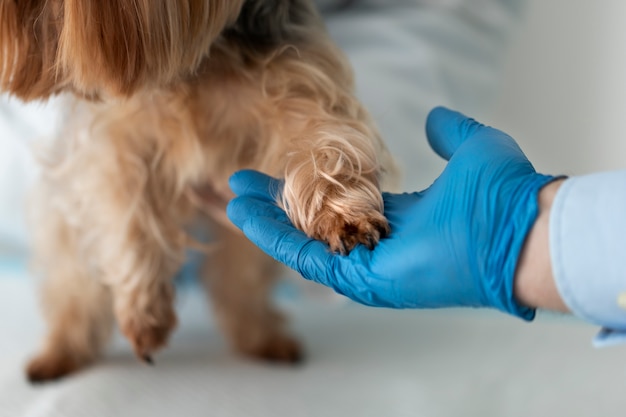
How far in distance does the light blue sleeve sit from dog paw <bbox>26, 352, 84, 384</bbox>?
3.22 ft

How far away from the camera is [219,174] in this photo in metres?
1.05

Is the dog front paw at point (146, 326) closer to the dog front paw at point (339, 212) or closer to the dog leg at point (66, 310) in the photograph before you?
the dog leg at point (66, 310)

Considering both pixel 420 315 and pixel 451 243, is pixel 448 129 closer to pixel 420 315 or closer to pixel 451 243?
pixel 451 243

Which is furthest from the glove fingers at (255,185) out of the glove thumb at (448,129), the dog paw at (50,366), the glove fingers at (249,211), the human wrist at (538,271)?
the dog paw at (50,366)

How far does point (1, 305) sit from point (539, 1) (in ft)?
4.25

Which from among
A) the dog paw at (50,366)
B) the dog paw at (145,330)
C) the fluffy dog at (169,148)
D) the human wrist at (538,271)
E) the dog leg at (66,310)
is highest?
the human wrist at (538,271)

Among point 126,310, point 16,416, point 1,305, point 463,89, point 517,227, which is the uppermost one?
point 517,227

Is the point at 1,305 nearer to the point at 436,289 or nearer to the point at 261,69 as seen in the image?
the point at 261,69

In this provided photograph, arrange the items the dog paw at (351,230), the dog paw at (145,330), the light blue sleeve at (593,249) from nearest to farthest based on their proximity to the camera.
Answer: the light blue sleeve at (593,249), the dog paw at (351,230), the dog paw at (145,330)

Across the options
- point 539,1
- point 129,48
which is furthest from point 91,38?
point 539,1

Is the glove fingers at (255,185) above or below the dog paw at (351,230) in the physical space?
below

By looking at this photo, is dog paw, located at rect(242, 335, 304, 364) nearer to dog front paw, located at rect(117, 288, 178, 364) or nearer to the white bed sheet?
the white bed sheet

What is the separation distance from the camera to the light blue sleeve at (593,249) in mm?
578

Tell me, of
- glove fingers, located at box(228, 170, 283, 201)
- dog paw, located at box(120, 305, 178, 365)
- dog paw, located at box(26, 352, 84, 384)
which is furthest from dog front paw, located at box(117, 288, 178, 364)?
glove fingers, located at box(228, 170, 283, 201)
